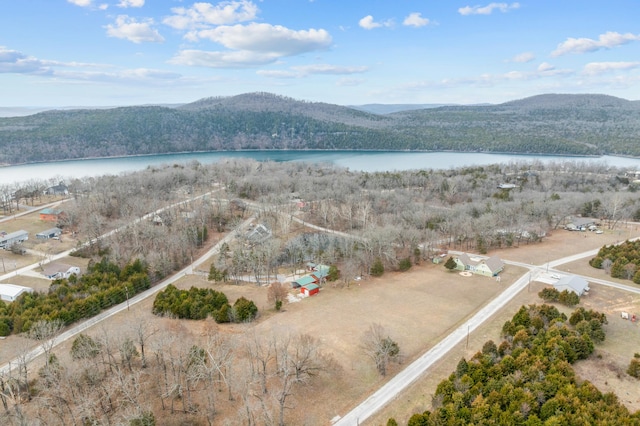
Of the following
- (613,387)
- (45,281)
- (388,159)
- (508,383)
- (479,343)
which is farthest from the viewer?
(388,159)

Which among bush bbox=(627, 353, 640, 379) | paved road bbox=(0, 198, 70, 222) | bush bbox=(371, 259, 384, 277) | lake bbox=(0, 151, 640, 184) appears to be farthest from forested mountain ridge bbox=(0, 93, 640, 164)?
bush bbox=(627, 353, 640, 379)

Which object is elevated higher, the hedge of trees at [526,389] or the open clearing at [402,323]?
the hedge of trees at [526,389]

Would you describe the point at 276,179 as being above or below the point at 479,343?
above

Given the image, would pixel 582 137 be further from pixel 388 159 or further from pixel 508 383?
pixel 508 383

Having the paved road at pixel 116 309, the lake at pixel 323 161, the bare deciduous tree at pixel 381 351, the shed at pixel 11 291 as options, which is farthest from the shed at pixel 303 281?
the lake at pixel 323 161

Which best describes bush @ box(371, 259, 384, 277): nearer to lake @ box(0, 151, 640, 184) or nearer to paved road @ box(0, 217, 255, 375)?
paved road @ box(0, 217, 255, 375)

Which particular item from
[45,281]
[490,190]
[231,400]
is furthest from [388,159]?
[231,400]

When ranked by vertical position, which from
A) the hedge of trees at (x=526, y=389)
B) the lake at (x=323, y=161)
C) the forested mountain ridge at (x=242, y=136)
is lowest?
the hedge of trees at (x=526, y=389)

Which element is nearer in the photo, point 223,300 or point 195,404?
point 195,404

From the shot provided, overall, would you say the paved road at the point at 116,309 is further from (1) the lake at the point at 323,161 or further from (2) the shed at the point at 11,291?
Answer: (1) the lake at the point at 323,161
